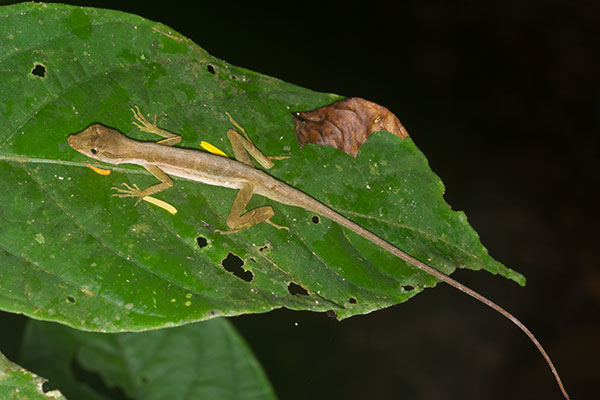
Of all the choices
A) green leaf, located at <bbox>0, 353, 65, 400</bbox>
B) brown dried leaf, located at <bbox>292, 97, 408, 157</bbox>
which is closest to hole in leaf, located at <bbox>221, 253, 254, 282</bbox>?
brown dried leaf, located at <bbox>292, 97, 408, 157</bbox>

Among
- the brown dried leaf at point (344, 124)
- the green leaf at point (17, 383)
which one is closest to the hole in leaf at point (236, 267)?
the brown dried leaf at point (344, 124)

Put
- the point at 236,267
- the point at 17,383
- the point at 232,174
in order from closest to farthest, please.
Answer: the point at 17,383 → the point at 236,267 → the point at 232,174

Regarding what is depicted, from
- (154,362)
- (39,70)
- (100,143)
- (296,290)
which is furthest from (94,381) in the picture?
(39,70)

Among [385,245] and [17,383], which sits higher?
[385,245]

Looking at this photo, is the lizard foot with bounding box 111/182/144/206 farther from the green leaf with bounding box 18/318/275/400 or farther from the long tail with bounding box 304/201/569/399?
the long tail with bounding box 304/201/569/399

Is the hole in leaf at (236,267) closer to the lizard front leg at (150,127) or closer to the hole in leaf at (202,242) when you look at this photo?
the hole in leaf at (202,242)

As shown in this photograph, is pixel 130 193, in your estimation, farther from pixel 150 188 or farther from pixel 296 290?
pixel 296 290
